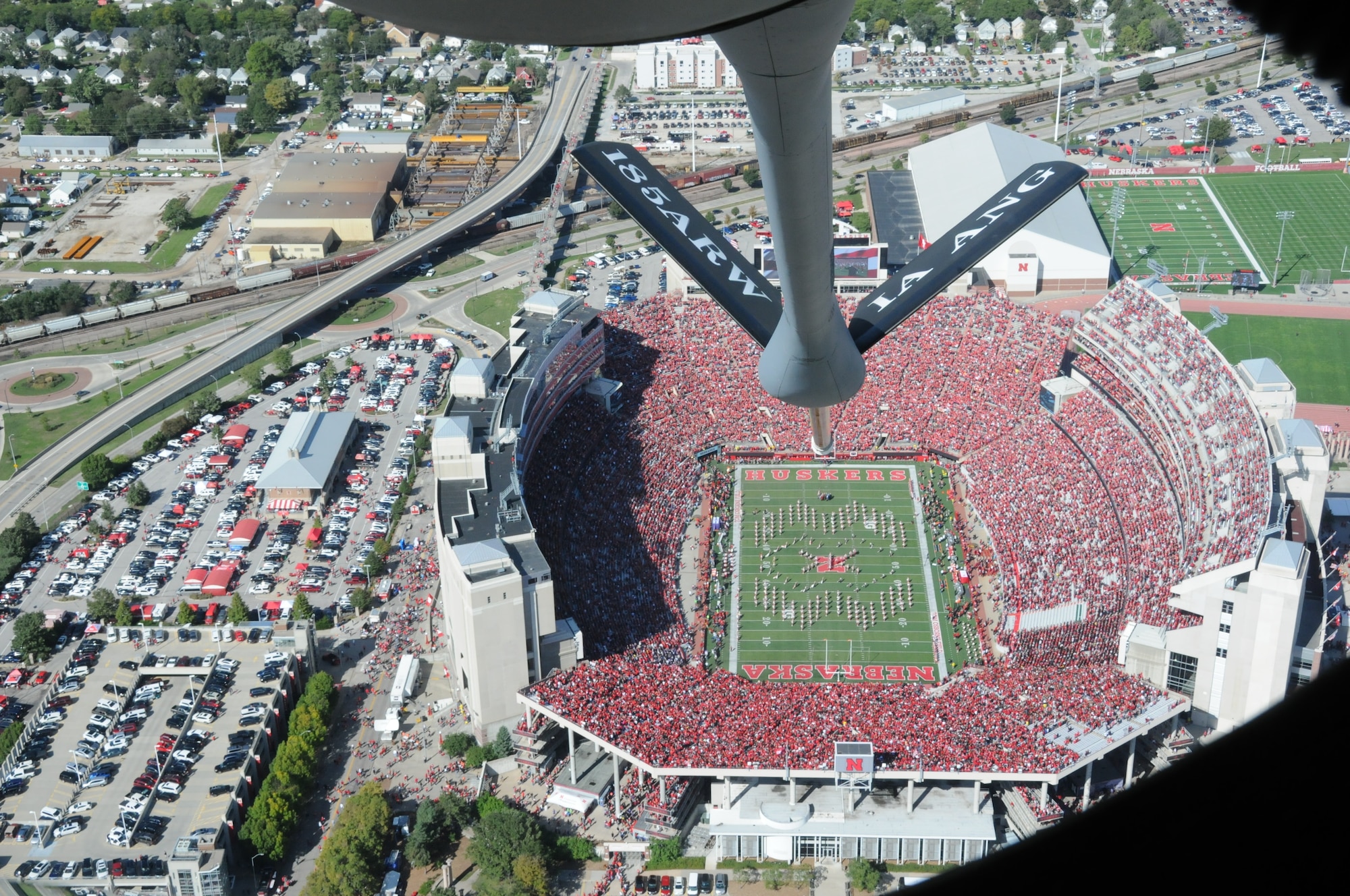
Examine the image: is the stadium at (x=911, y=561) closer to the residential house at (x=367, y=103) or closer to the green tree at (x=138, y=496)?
the green tree at (x=138, y=496)

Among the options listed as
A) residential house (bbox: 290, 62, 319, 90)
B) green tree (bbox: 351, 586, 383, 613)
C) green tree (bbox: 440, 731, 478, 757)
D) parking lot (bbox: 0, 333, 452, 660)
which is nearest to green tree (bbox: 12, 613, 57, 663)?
parking lot (bbox: 0, 333, 452, 660)

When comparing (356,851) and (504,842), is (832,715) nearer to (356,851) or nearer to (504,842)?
(504,842)

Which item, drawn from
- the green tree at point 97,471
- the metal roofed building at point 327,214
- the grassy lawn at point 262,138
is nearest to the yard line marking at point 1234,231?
the metal roofed building at point 327,214

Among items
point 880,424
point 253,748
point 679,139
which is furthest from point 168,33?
point 253,748

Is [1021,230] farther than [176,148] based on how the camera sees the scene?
No

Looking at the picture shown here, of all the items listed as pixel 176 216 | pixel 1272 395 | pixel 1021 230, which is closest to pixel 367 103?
pixel 176 216

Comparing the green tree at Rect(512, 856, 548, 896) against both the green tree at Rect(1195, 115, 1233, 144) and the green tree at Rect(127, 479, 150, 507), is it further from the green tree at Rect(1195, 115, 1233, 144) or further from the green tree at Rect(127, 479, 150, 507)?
the green tree at Rect(1195, 115, 1233, 144)
